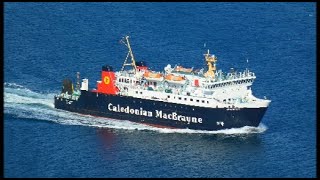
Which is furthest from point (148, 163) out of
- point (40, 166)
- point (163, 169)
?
point (40, 166)

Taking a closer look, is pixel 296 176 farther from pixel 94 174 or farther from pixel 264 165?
pixel 94 174

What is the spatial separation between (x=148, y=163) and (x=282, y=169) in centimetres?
1989

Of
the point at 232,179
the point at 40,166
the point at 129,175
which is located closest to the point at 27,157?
the point at 40,166

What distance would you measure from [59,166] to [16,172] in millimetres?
6997

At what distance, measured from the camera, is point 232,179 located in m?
192

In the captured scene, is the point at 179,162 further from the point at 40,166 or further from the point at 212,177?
the point at 40,166

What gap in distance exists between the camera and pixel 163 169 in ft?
641

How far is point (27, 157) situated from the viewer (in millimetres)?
199000

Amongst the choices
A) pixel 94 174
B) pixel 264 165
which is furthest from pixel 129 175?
pixel 264 165

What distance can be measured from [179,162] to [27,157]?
897 inches

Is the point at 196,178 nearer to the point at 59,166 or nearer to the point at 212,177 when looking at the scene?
the point at 212,177

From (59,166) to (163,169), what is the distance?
15.3 metres

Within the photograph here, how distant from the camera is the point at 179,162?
19912 cm

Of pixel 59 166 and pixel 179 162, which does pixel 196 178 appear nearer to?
pixel 179 162
